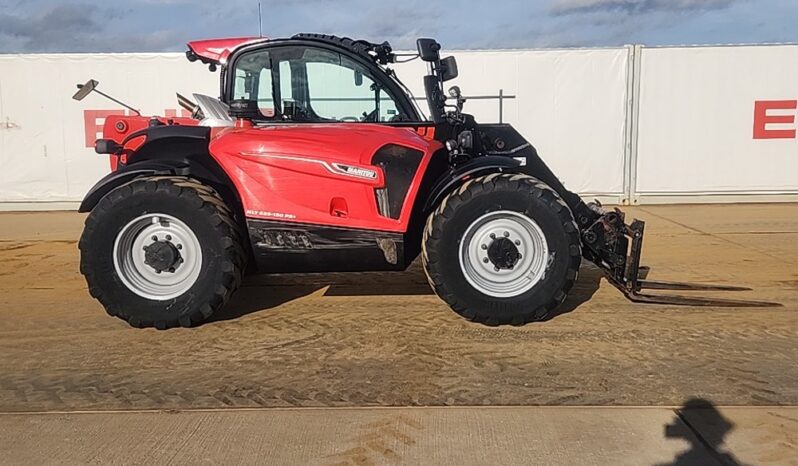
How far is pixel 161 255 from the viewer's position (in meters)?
4.62

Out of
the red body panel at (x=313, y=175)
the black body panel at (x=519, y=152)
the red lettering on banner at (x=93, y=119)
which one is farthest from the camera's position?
the red lettering on banner at (x=93, y=119)

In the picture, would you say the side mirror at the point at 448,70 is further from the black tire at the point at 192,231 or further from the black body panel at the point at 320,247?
the black tire at the point at 192,231

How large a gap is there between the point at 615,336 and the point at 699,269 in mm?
2688

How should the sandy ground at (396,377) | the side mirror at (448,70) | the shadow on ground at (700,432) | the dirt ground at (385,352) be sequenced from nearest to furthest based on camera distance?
1. the shadow on ground at (700,432)
2. the sandy ground at (396,377)
3. the dirt ground at (385,352)
4. the side mirror at (448,70)

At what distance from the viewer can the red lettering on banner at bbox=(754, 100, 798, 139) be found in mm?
12133

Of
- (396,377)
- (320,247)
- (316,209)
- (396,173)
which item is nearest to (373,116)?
(396,173)

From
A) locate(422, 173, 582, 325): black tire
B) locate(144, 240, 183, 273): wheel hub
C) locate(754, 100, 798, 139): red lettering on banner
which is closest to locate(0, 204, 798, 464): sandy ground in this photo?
locate(422, 173, 582, 325): black tire

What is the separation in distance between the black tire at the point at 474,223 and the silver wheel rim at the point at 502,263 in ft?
0.19

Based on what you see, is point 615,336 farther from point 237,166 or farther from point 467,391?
point 237,166

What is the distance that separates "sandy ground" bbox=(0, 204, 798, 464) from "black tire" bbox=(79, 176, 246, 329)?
0.18 metres

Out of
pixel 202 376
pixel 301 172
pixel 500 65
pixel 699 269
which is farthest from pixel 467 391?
pixel 500 65

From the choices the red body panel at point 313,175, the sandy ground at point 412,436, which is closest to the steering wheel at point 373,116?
the red body panel at point 313,175

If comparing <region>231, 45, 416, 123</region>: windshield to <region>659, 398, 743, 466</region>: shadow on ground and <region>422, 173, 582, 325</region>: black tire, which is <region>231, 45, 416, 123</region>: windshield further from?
<region>659, 398, 743, 466</region>: shadow on ground

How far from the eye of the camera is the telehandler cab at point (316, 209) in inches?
179
